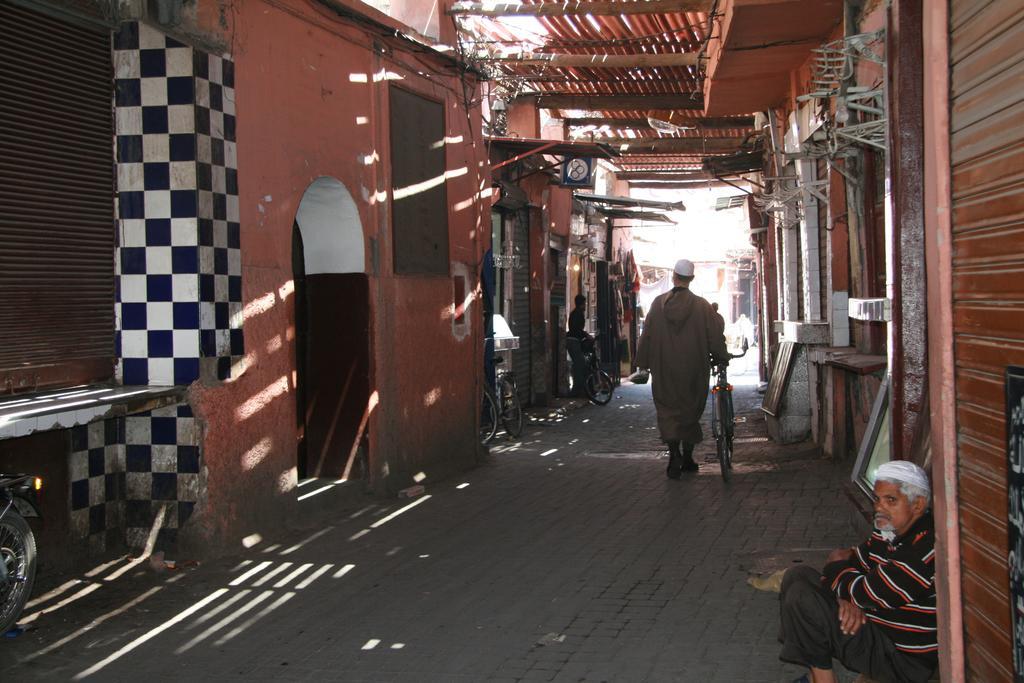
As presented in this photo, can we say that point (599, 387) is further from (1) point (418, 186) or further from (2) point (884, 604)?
(2) point (884, 604)

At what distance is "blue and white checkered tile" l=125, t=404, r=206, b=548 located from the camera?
6.63 metres

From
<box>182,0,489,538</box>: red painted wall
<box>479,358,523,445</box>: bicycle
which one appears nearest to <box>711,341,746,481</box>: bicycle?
<box>182,0,489,538</box>: red painted wall

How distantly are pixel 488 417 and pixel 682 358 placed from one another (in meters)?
3.72

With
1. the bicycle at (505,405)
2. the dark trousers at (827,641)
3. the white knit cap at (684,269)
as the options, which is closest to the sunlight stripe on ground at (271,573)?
the dark trousers at (827,641)

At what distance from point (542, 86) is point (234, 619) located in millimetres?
12609

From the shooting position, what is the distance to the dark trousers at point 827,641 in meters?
3.81

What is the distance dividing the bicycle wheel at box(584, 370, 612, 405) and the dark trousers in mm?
14904

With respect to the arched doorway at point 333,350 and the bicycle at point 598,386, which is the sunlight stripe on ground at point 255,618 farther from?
the bicycle at point 598,386

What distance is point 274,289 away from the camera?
747 centimetres

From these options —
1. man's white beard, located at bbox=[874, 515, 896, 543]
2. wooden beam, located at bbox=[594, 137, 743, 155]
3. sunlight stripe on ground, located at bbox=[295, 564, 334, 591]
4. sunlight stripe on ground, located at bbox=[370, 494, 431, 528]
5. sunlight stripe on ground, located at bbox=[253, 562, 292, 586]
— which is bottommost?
sunlight stripe on ground, located at bbox=[370, 494, 431, 528]

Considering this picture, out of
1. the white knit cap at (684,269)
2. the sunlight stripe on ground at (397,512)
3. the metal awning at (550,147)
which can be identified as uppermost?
the metal awning at (550,147)

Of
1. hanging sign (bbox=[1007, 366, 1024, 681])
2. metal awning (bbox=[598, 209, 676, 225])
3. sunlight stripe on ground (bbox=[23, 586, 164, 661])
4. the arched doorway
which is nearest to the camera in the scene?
hanging sign (bbox=[1007, 366, 1024, 681])

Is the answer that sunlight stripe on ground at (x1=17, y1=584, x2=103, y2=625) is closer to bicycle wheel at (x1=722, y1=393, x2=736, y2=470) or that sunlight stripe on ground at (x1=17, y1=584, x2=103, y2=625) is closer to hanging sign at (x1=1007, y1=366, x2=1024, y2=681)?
hanging sign at (x1=1007, y1=366, x2=1024, y2=681)

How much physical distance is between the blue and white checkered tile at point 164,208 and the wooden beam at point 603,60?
7.85m
